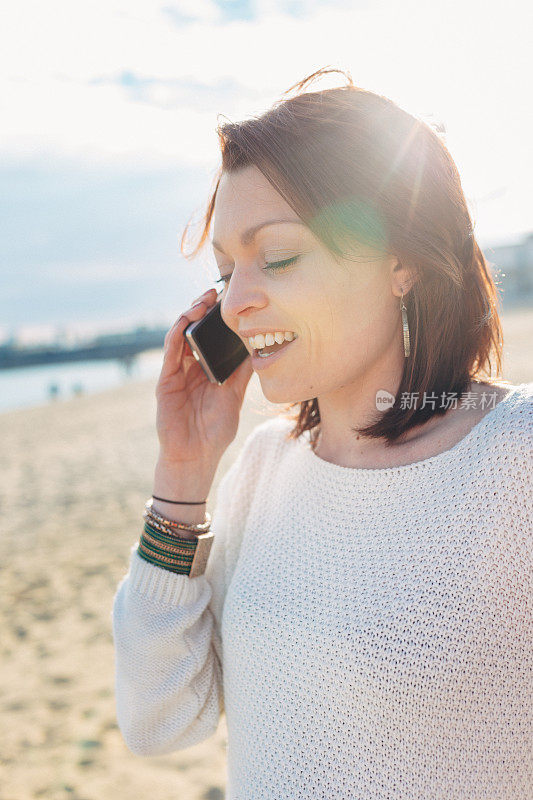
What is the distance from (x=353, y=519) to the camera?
1478 millimetres

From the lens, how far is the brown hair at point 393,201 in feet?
4.59

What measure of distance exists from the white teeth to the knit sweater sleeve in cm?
69

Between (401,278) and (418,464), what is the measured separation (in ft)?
1.52

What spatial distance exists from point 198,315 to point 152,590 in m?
0.86

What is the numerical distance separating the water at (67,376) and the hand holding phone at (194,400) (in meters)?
34.5

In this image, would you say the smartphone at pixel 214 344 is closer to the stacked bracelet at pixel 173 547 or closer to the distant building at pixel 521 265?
the stacked bracelet at pixel 173 547

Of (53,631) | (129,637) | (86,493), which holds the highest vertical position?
(129,637)

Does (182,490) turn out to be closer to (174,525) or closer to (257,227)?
(174,525)

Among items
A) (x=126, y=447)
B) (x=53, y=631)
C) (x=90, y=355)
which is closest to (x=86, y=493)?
(x=126, y=447)

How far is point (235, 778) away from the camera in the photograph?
5.04 ft

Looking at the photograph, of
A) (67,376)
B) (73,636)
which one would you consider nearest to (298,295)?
(73,636)

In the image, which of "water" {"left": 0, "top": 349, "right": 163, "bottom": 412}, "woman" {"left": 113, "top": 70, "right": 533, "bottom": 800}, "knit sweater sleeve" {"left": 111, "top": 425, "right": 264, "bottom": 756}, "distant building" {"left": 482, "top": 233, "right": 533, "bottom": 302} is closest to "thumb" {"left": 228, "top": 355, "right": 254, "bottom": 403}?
"woman" {"left": 113, "top": 70, "right": 533, "bottom": 800}

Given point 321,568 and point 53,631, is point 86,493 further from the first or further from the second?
point 321,568

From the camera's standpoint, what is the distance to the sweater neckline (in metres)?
1.31
